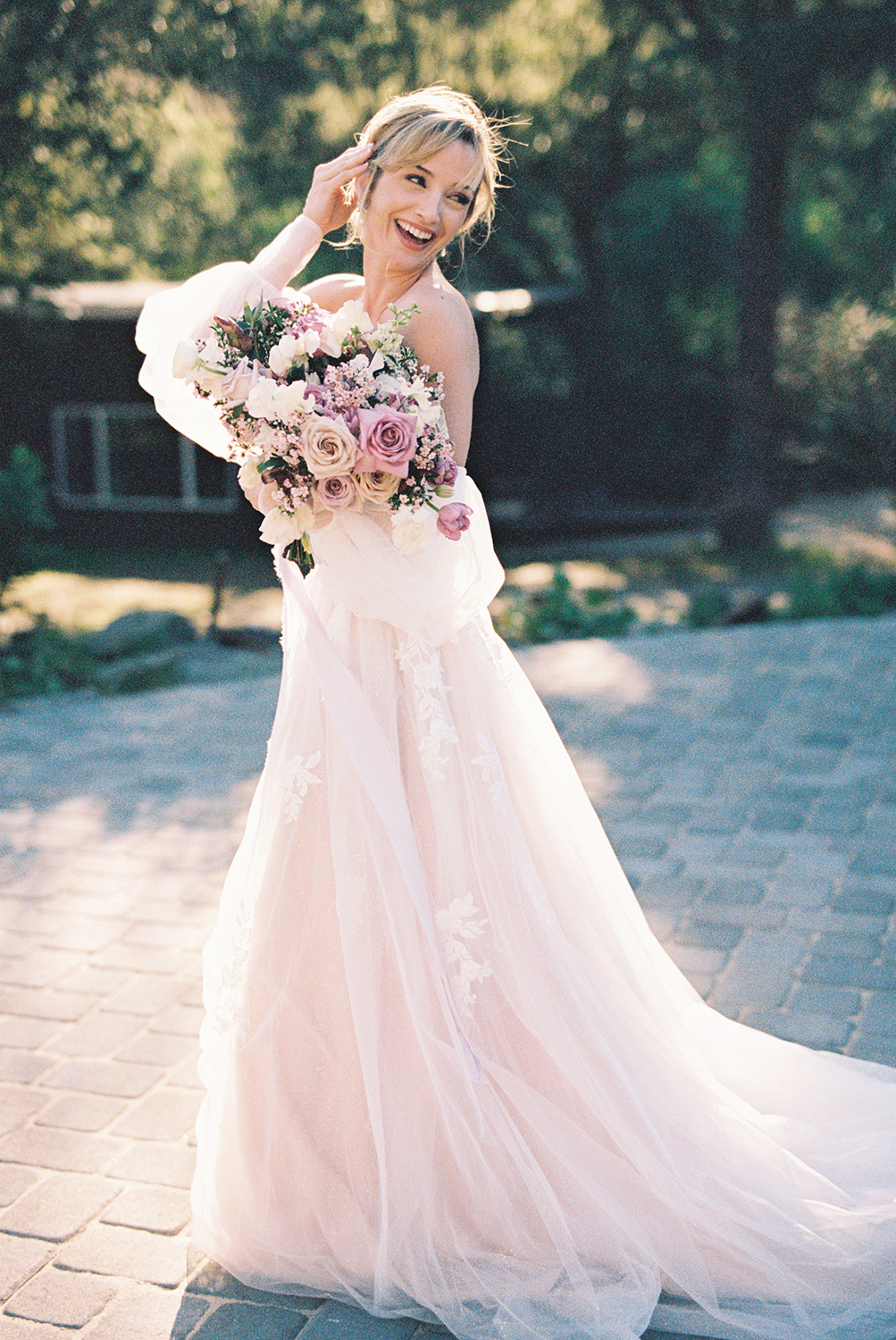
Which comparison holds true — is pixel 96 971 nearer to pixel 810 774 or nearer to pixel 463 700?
pixel 463 700

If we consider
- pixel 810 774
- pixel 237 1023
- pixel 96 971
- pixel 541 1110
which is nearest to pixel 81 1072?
pixel 96 971

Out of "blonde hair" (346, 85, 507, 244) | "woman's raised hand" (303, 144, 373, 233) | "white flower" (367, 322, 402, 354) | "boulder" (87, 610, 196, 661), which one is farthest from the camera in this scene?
"boulder" (87, 610, 196, 661)

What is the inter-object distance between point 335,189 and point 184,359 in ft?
2.01

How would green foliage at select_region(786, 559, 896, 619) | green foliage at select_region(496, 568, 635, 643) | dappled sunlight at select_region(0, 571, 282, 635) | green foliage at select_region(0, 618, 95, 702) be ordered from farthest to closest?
dappled sunlight at select_region(0, 571, 282, 635)
green foliage at select_region(786, 559, 896, 619)
green foliage at select_region(496, 568, 635, 643)
green foliage at select_region(0, 618, 95, 702)

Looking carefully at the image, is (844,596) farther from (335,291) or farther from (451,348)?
(451,348)

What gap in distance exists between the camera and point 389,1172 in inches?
109

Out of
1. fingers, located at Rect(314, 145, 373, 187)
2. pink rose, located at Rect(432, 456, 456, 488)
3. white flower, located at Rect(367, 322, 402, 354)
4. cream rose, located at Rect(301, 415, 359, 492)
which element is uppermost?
fingers, located at Rect(314, 145, 373, 187)

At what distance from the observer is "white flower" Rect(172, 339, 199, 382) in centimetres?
268

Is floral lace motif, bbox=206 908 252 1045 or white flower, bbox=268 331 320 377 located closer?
white flower, bbox=268 331 320 377

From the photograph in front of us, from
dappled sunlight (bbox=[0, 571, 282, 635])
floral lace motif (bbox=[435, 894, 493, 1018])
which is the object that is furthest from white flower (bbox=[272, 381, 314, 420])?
dappled sunlight (bbox=[0, 571, 282, 635])

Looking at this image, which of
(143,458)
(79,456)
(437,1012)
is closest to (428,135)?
(437,1012)

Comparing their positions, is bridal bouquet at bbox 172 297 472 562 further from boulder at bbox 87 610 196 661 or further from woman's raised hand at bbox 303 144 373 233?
boulder at bbox 87 610 196 661

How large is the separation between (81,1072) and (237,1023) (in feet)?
3.93

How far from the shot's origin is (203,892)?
5.25 metres
